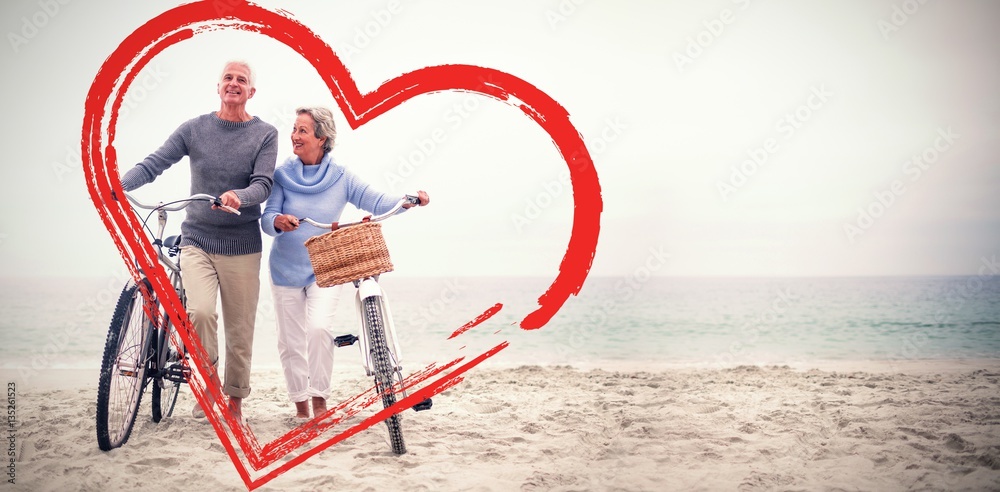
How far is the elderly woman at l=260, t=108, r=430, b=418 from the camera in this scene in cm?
404

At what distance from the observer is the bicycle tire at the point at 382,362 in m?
3.45

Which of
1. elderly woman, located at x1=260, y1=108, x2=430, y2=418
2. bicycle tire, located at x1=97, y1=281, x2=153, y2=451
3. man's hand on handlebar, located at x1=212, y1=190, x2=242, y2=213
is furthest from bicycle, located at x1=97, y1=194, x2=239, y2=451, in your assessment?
elderly woman, located at x1=260, y1=108, x2=430, y2=418

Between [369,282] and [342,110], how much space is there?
1.33m

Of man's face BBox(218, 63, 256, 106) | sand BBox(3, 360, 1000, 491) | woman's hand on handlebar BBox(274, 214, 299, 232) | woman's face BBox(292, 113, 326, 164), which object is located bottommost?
sand BBox(3, 360, 1000, 491)

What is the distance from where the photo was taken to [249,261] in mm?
3998

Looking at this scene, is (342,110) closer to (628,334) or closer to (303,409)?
(303,409)

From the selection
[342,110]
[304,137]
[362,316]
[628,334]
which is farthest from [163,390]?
[628,334]

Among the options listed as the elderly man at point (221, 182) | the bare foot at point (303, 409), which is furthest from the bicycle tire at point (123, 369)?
the bare foot at point (303, 409)

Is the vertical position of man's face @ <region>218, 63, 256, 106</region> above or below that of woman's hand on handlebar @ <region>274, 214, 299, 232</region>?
above

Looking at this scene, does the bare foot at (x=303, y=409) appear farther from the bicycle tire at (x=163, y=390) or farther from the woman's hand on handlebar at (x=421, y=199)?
the woman's hand on handlebar at (x=421, y=199)

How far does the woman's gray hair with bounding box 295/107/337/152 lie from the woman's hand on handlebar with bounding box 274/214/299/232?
25.0 inches

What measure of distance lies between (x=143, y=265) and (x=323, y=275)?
3.18 ft

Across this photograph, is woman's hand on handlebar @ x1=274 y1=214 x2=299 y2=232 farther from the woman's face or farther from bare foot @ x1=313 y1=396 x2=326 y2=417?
bare foot @ x1=313 y1=396 x2=326 y2=417

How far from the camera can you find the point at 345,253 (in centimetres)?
348
